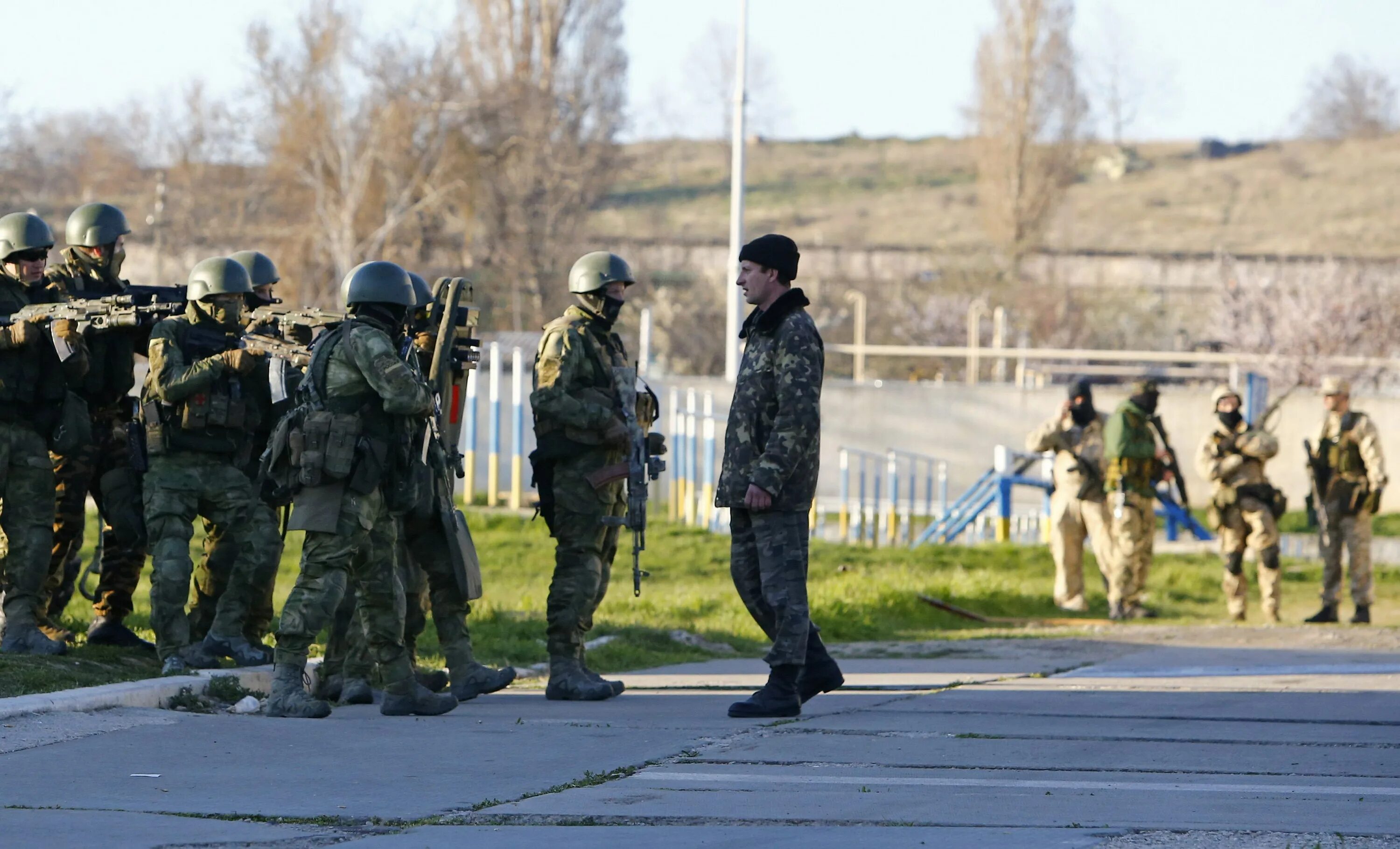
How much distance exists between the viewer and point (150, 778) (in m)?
6.07

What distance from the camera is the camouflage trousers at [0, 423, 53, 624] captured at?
8.92 m

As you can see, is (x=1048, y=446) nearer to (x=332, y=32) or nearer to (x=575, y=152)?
(x=332, y=32)

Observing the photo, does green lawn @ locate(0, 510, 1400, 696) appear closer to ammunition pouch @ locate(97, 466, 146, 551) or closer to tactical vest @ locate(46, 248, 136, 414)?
ammunition pouch @ locate(97, 466, 146, 551)

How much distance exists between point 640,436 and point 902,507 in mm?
21000

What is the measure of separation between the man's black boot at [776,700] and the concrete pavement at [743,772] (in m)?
0.12

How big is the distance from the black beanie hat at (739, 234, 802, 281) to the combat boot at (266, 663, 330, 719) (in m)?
2.43

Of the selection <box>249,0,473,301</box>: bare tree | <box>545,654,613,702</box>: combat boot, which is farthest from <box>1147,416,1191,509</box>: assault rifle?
<box>249,0,473,301</box>: bare tree

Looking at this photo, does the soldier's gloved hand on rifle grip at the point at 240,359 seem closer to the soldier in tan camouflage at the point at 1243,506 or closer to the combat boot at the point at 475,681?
the combat boot at the point at 475,681

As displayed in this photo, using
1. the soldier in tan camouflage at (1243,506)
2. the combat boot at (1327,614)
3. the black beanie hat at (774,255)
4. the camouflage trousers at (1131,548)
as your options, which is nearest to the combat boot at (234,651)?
the black beanie hat at (774,255)

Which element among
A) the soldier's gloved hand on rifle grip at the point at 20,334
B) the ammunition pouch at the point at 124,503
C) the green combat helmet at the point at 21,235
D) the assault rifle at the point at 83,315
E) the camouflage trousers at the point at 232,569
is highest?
the green combat helmet at the point at 21,235

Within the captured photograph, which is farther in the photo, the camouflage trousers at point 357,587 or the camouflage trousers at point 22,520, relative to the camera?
the camouflage trousers at point 22,520

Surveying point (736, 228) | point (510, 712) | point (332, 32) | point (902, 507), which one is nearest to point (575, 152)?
point (332, 32)

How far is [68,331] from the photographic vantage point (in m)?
8.84

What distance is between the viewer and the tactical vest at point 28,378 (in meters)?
8.94
